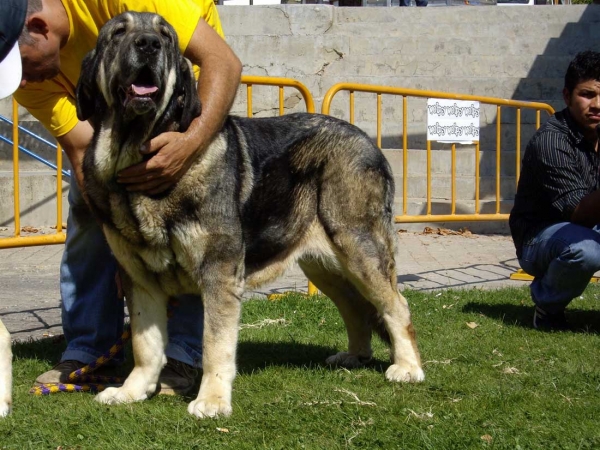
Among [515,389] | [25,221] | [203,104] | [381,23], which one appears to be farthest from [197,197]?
[381,23]

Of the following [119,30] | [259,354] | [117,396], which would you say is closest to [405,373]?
[259,354]

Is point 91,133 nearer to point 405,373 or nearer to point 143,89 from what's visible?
point 143,89

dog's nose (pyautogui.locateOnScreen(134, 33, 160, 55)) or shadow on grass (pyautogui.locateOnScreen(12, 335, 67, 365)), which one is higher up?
dog's nose (pyautogui.locateOnScreen(134, 33, 160, 55))

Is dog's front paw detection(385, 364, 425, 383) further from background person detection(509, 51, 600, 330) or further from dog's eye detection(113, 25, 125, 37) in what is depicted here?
dog's eye detection(113, 25, 125, 37)

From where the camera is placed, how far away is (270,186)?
436 cm

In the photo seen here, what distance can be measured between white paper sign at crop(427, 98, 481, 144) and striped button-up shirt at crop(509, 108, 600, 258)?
6.10 ft

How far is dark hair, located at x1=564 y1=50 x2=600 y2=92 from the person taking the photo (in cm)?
577

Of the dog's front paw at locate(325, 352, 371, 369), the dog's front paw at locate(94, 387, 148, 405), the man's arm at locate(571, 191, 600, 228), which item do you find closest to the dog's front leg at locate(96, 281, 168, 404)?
the dog's front paw at locate(94, 387, 148, 405)

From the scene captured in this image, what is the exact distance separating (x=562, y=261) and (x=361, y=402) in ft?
7.75

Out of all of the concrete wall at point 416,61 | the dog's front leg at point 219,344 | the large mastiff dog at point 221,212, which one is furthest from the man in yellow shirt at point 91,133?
the concrete wall at point 416,61

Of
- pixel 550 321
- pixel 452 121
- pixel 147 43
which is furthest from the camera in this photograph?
pixel 452 121

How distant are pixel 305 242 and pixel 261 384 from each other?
0.78m

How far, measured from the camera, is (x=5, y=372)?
3662 millimetres

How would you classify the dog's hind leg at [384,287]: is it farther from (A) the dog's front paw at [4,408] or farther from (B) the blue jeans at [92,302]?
(A) the dog's front paw at [4,408]
